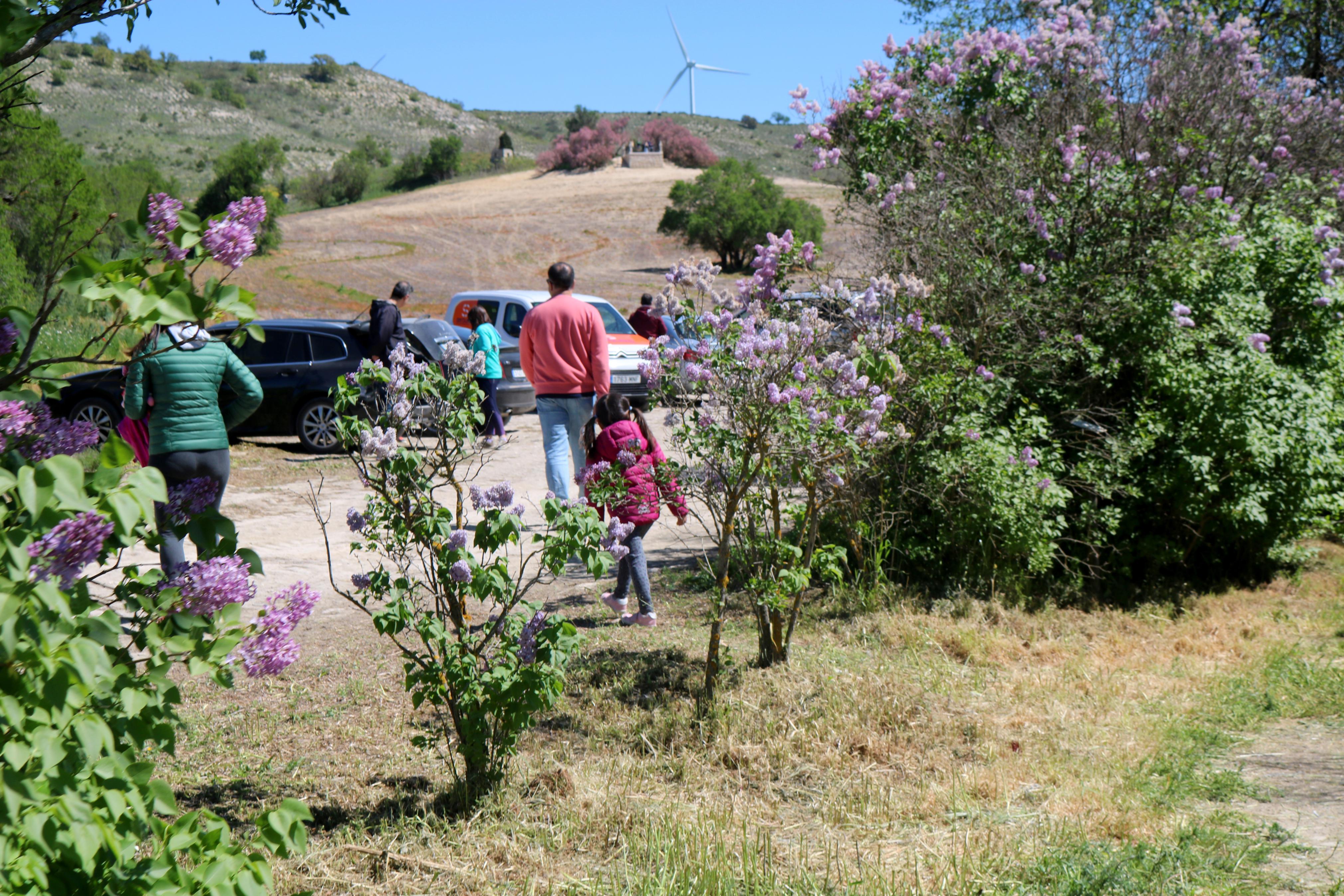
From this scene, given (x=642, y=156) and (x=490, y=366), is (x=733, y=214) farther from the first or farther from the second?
(x=490, y=366)

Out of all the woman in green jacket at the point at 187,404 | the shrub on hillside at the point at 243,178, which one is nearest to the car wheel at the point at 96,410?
the woman in green jacket at the point at 187,404

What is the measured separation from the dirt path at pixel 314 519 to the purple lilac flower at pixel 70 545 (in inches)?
127

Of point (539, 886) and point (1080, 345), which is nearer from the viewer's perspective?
point (539, 886)

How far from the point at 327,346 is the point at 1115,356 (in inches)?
350

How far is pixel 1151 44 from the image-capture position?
1037 centimetres

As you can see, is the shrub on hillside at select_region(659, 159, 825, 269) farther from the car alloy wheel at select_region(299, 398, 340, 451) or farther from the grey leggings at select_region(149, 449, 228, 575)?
the grey leggings at select_region(149, 449, 228, 575)

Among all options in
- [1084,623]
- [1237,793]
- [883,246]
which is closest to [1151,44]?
[883,246]

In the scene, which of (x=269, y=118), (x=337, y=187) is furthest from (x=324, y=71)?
(x=337, y=187)

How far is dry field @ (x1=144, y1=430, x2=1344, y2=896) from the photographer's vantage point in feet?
11.2

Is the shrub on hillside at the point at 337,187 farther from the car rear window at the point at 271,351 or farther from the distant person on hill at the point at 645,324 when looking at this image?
the distant person on hill at the point at 645,324

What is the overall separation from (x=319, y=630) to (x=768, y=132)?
373 ft

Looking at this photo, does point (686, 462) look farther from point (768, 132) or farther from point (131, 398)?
point (768, 132)

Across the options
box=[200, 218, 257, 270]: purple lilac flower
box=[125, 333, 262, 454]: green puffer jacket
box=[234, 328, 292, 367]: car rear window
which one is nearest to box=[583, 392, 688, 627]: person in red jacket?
box=[125, 333, 262, 454]: green puffer jacket

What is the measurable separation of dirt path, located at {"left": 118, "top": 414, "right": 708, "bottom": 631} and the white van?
105cm
